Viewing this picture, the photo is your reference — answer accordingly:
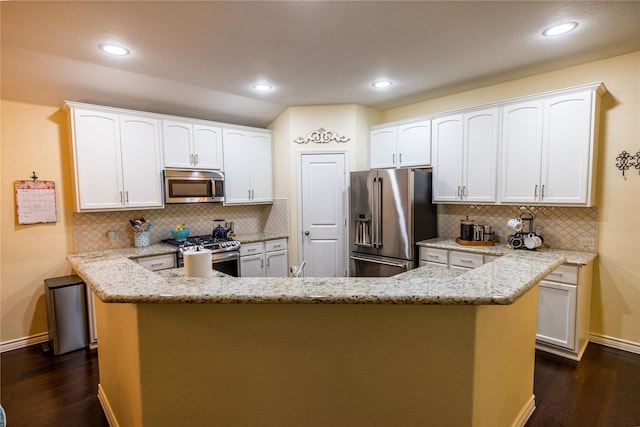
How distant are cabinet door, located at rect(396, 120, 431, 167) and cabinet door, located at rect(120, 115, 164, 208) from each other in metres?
2.84

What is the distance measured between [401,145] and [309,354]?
10.3ft

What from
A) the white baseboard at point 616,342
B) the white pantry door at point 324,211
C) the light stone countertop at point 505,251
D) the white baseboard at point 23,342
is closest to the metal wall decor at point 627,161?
the light stone countertop at point 505,251

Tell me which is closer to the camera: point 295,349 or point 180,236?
point 295,349

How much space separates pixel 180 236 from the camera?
385 centimetres

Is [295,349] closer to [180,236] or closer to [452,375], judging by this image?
[452,375]

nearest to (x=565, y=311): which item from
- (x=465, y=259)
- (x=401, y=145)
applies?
(x=465, y=259)

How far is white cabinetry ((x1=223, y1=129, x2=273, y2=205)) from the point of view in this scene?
4.21 m

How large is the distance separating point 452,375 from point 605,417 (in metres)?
1.52

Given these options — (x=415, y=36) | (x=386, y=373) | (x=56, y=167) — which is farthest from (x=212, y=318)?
(x=56, y=167)

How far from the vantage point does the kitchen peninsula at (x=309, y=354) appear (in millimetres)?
1426

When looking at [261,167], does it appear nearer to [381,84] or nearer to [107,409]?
[381,84]

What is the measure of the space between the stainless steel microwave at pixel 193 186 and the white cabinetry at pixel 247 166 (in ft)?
0.61

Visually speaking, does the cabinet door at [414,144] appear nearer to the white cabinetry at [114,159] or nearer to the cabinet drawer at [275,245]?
the cabinet drawer at [275,245]

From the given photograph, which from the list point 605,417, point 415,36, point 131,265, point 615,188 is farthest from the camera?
point 615,188
